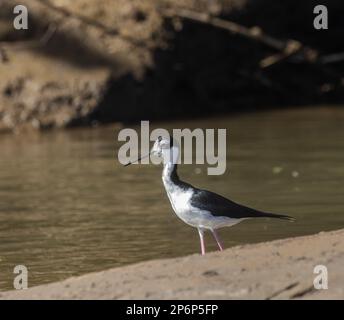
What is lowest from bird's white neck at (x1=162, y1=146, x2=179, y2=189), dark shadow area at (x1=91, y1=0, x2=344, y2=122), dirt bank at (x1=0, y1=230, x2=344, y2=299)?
dirt bank at (x1=0, y1=230, x2=344, y2=299)

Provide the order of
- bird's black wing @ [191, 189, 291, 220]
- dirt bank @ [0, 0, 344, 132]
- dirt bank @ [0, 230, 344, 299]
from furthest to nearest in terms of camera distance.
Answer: dirt bank @ [0, 0, 344, 132] → bird's black wing @ [191, 189, 291, 220] → dirt bank @ [0, 230, 344, 299]

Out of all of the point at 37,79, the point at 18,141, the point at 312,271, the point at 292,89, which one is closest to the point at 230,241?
the point at 312,271

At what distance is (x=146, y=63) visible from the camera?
18.5m

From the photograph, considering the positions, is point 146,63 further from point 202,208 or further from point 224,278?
point 224,278

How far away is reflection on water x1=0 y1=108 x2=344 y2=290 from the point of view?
945 centimetres

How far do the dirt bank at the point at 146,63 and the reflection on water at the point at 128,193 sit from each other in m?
0.95

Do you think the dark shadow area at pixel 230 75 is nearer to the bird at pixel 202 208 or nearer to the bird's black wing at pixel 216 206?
the bird at pixel 202 208

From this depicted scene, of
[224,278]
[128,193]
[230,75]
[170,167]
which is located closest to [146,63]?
[230,75]

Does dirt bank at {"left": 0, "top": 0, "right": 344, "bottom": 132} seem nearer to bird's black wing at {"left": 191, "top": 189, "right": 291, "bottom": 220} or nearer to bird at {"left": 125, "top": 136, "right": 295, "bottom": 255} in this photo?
bird at {"left": 125, "top": 136, "right": 295, "bottom": 255}

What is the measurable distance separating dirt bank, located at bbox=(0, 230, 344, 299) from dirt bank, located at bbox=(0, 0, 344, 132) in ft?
35.1

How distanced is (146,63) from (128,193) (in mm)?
6612

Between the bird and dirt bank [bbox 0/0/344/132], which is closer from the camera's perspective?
the bird

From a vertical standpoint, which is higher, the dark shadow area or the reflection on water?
the dark shadow area

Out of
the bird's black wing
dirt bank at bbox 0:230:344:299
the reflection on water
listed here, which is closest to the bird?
the bird's black wing
